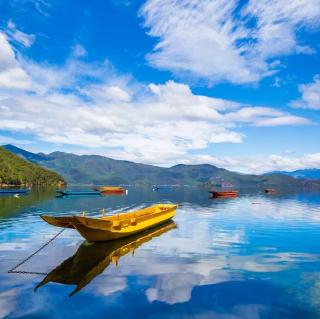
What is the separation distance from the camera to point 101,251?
3684 cm

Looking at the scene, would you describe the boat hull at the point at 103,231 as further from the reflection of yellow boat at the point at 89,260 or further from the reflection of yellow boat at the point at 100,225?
the reflection of yellow boat at the point at 89,260

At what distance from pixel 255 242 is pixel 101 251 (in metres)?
20.2

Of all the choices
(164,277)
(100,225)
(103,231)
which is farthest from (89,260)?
(164,277)

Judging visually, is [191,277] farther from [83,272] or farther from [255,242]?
[255,242]

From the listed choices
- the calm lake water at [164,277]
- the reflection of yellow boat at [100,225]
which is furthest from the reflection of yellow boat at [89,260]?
the reflection of yellow boat at [100,225]

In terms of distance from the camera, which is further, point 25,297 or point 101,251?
point 101,251

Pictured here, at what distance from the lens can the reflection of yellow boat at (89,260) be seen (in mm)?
26750

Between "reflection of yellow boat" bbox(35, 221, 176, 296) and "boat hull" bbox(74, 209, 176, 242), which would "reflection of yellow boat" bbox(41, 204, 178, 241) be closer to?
"boat hull" bbox(74, 209, 176, 242)

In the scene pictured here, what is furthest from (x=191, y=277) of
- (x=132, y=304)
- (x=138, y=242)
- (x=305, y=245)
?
(x=305, y=245)

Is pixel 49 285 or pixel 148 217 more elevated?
pixel 148 217

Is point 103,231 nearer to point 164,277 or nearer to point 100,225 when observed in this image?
point 100,225

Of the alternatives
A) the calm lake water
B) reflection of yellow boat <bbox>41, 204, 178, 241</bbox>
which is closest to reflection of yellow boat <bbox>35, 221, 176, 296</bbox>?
the calm lake water

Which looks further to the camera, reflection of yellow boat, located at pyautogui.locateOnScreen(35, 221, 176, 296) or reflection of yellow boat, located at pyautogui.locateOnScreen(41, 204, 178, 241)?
reflection of yellow boat, located at pyautogui.locateOnScreen(41, 204, 178, 241)

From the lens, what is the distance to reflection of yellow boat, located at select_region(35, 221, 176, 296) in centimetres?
2675
